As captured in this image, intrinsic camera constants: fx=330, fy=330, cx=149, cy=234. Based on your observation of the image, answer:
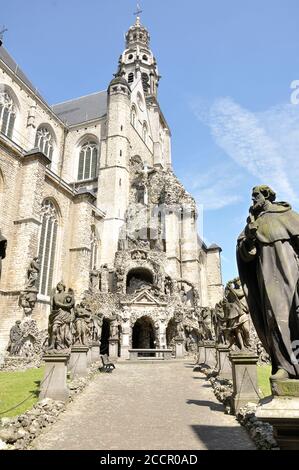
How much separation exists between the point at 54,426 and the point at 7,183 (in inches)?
673

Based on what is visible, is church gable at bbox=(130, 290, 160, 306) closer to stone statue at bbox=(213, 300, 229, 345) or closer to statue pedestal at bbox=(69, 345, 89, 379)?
stone statue at bbox=(213, 300, 229, 345)

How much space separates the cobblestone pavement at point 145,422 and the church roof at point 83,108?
33998 mm

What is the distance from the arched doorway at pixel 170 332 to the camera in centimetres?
2591

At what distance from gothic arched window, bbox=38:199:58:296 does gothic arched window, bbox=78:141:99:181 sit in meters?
11.1

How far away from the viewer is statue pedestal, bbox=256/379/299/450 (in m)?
2.51

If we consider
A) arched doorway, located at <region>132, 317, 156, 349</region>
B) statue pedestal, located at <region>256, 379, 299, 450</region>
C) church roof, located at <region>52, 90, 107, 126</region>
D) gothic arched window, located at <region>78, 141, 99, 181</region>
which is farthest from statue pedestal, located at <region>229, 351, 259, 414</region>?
church roof, located at <region>52, 90, 107, 126</region>

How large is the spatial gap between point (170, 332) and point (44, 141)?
22.4 metres

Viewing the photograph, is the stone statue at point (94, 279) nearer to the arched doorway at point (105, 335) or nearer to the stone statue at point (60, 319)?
the arched doorway at point (105, 335)

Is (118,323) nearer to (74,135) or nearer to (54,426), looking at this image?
(54,426)

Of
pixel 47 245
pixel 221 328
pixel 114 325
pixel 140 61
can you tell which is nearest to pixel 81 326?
pixel 221 328

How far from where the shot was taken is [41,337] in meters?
17.2

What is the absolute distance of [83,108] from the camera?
140 ft

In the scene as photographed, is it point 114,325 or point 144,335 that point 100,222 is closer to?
point 114,325

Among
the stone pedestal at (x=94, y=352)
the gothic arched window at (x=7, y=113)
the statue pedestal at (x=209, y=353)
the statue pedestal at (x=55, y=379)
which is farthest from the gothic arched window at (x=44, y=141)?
the statue pedestal at (x=55, y=379)
